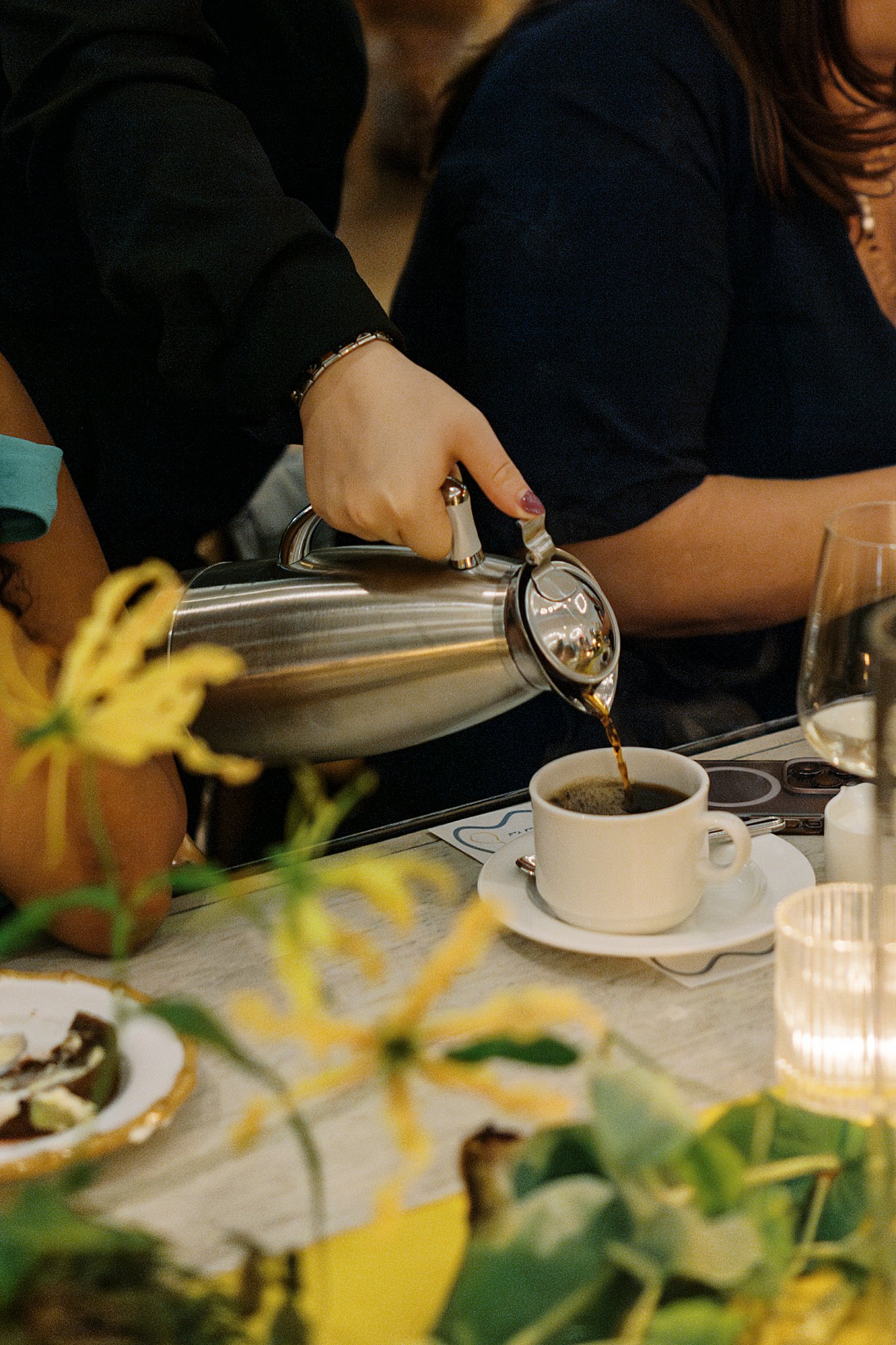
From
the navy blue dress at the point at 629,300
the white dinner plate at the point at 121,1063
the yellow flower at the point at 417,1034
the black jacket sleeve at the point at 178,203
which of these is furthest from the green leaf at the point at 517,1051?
the navy blue dress at the point at 629,300

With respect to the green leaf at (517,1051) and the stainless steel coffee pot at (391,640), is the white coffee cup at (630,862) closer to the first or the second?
the stainless steel coffee pot at (391,640)

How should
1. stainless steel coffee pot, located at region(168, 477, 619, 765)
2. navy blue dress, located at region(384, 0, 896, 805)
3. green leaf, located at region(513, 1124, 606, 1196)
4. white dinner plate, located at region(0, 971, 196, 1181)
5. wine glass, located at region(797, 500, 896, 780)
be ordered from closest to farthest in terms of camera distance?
green leaf, located at region(513, 1124, 606, 1196)
white dinner plate, located at region(0, 971, 196, 1181)
wine glass, located at region(797, 500, 896, 780)
stainless steel coffee pot, located at region(168, 477, 619, 765)
navy blue dress, located at region(384, 0, 896, 805)

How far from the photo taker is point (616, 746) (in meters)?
0.73

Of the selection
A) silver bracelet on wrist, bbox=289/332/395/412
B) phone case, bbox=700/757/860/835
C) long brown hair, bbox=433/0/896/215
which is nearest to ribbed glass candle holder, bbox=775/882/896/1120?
phone case, bbox=700/757/860/835

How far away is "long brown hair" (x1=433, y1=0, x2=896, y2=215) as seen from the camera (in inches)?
48.8

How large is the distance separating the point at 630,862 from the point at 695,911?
0.22 ft

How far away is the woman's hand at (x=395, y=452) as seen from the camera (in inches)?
30.5

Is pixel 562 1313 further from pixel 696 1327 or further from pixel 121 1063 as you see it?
pixel 121 1063

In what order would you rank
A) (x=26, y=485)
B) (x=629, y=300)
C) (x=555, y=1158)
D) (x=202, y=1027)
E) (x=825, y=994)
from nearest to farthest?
1. (x=202, y=1027)
2. (x=555, y=1158)
3. (x=825, y=994)
4. (x=26, y=485)
5. (x=629, y=300)

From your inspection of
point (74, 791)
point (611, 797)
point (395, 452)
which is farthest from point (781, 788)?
point (74, 791)

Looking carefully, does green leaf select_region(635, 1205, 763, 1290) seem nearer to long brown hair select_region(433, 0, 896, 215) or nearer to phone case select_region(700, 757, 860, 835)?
phone case select_region(700, 757, 860, 835)

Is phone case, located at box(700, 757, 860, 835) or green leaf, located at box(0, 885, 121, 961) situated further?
phone case, located at box(700, 757, 860, 835)

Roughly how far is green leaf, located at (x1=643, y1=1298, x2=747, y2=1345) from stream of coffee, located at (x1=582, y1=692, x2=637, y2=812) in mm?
442

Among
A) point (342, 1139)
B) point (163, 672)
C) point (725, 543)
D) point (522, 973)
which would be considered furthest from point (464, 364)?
point (163, 672)
